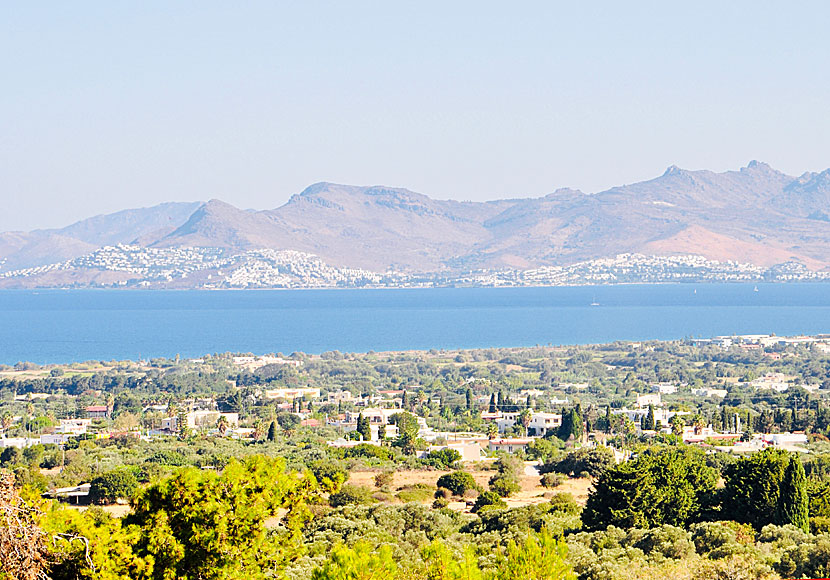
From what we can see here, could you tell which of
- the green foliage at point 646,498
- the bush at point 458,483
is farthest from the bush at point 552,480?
the green foliage at point 646,498

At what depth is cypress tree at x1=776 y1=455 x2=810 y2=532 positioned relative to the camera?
19.4m

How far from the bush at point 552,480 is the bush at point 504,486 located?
1110 mm

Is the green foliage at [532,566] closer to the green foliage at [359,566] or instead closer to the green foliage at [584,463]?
the green foliage at [359,566]

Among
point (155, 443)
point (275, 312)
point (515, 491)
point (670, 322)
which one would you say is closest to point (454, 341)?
point (670, 322)

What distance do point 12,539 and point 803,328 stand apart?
13588 cm

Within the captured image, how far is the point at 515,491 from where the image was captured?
1131 inches

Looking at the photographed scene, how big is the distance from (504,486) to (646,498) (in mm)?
8097

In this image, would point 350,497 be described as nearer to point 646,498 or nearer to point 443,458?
point 646,498

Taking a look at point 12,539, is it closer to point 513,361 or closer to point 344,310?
point 513,361

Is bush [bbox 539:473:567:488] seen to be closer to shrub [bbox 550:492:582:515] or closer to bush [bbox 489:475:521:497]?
bush [bbox 489:475:521:497]

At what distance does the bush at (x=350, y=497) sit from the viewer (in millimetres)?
25672

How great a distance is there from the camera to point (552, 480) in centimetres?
3050

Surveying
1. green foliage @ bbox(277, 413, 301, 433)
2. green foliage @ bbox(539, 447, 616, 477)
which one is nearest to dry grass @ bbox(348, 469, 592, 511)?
green foliage @ bbox(539, 447, 616, 477)

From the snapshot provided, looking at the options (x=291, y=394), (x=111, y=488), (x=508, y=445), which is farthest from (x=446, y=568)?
(x=291, y=394)
